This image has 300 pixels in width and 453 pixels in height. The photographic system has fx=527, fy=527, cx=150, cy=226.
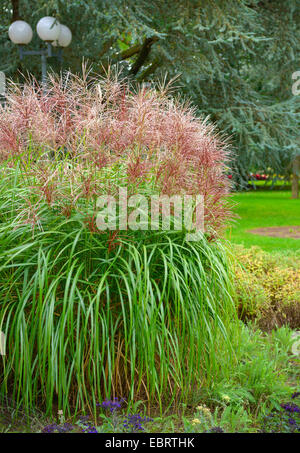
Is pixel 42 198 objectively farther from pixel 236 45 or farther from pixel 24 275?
pixel 236 45

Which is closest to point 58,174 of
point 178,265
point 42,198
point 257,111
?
point 42,198

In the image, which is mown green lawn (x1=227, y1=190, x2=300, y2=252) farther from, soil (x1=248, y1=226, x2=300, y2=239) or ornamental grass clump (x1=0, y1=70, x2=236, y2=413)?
ornamental grass clump (x1=0, y1=70, x2=236, y2=413)

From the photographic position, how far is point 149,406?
8.69 ft

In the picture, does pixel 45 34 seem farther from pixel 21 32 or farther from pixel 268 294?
pixel 268 294

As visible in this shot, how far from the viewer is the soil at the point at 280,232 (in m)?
10.9

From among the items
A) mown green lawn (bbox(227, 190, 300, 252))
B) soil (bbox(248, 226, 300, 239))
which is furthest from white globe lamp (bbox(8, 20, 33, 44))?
soil (bbox(248, 226, 300, 239))

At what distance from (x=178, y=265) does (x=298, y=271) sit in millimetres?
2756

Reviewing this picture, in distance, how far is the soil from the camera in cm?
1085

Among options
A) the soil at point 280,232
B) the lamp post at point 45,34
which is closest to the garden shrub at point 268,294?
the lamp post at point 45,34

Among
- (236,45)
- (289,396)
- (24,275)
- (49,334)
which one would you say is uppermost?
(236,45)

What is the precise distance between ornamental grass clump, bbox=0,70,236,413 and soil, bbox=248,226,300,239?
26.3ft

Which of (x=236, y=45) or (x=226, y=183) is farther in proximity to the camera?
(x=236, y=45)

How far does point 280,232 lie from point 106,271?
937 centimetres

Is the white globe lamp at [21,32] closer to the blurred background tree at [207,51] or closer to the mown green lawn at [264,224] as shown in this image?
the blurred background tree at [207,51]
